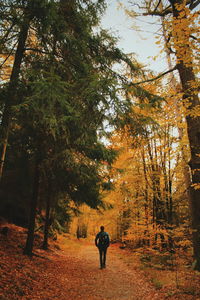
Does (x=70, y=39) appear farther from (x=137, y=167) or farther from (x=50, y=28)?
(x=137, y=167)

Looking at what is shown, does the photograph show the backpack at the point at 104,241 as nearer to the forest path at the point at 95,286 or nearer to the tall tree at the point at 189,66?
the forest path at the point at 95,286

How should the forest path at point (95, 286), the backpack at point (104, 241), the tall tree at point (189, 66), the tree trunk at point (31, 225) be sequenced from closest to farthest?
the tall tree at point (189, 66), the forest path at point (95, 286), the tree trunk at point (31, 225), the backpack at point (104, 241)

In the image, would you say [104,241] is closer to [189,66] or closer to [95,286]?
[95,286]

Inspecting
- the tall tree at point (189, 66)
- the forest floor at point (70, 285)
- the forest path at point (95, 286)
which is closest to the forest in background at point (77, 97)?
the tall tree at point (189, 66)

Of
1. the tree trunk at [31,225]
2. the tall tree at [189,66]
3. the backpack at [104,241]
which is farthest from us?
the backpack at [104,241]

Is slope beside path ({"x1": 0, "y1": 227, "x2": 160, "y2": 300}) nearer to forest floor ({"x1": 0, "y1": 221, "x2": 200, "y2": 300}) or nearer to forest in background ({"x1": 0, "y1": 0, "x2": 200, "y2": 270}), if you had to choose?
forest floor ({"x1": 0, "y1": 221, "x2": 200, "y2": 300})

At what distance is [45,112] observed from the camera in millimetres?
4570

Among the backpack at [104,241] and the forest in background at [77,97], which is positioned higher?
the forest in background at [77,97]

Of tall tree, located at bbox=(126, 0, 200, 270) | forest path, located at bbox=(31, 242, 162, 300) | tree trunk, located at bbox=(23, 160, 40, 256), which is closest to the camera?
tall tree, located at bbox=(126, 0, 200, 270)

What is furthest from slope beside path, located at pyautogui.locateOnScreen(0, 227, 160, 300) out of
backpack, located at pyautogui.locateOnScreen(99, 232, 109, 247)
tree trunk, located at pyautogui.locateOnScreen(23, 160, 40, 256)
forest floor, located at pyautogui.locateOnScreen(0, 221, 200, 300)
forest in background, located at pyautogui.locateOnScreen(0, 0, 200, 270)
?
forest in background, located at pyautogui.locateOnScreen(0, 0, 200, 270)

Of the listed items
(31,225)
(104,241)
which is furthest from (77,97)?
(104,241)

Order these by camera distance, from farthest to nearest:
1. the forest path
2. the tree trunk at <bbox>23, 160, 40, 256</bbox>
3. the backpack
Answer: the backpack, the tree trunk at <bbox>23, 160, 40, 256</bbox>, the forest path

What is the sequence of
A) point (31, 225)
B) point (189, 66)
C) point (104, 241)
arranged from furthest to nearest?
point (104, 241), point (31, 225), point (189, 66)

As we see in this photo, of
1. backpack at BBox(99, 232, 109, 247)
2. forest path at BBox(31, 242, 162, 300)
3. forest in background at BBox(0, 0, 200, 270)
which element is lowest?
forest path at BBox(31, 242, 162, 300)
